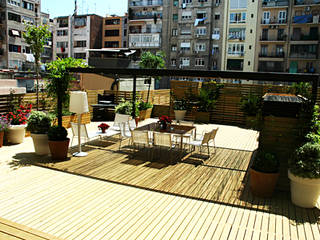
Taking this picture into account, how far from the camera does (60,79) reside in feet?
29.0

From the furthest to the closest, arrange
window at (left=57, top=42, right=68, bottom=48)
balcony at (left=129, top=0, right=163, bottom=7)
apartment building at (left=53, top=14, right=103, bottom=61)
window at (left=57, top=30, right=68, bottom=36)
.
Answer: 1. window at (left=57, top=30, right=68, bottom=36)
2. window at (left=57, top=42, right=68, bottom=48)
3. apartment building at (left=53, top=14, right=103, bottom=61)
4. balcony at (left=129, top=0, right=163, bottom=7)

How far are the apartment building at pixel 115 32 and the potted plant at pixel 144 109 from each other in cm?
4068

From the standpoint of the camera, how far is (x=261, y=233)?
4688 millimetres

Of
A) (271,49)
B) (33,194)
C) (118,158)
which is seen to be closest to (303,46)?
(271,49)

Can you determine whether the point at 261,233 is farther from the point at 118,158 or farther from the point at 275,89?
the point at 275,89

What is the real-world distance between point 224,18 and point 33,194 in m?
41.3

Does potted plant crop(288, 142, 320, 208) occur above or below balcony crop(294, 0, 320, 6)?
below

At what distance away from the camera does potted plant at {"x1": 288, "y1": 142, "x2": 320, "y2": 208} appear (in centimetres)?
539

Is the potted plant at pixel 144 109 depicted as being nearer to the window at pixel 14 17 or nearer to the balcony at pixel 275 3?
the balcony at pixel 275 3

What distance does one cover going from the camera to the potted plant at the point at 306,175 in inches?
212

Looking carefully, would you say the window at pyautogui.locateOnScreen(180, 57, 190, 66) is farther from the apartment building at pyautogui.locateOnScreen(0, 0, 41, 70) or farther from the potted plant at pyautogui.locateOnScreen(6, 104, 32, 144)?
the potted plant at pyautogui.locateOnScreen(6, 104, 32, 144)

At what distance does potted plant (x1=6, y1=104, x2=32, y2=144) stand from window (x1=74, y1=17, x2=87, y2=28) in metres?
52.5

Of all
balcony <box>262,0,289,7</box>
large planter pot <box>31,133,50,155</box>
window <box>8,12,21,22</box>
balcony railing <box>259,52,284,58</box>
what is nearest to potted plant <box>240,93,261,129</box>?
large planter pot <box>31,133,50,155</box>

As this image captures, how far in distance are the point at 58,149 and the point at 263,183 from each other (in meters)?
5.22
